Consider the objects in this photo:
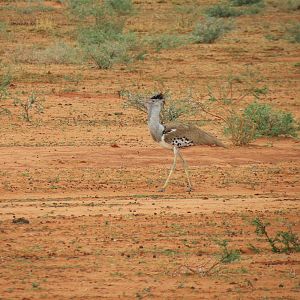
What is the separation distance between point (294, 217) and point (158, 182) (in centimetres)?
269

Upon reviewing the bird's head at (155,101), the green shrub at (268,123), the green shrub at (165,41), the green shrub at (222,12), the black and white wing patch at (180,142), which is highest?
the bird's head at (155,101)

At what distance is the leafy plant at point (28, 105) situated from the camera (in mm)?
18531

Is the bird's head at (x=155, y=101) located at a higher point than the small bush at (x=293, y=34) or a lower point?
higher

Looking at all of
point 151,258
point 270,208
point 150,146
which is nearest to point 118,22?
point 150,146

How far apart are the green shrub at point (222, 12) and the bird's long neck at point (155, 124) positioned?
906 inches

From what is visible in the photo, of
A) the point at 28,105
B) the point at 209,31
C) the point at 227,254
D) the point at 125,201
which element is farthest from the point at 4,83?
the point at 227,254

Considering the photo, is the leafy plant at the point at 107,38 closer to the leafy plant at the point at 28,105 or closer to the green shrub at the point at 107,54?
the green shrub at the point at 107,54

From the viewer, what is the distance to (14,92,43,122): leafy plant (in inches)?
730

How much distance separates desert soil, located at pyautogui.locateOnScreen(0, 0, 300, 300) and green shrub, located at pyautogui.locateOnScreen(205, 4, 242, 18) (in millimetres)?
10917

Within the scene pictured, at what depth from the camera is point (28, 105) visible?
766 inches

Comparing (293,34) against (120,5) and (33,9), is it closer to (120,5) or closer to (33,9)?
(120,5)

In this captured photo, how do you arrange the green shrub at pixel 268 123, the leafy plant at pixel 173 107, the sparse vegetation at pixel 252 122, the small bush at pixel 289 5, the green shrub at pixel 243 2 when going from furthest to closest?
1. the green shrub at pixel 243 2
2. the small bush at pixel 289 5
3. the green shrub at pixel 268 123
4. the leafy plant at pixel 173 107
5. the sparse vegetation at pixel 252 122

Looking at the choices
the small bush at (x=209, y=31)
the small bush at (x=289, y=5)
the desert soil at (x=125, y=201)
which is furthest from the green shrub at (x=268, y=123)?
the small bush at (x=289, y=5)

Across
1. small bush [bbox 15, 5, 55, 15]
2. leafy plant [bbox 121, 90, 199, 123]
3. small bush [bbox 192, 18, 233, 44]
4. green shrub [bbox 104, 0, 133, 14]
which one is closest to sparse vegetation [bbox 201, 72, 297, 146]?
leafy plant [bbox 121, 90, 199, 123]
